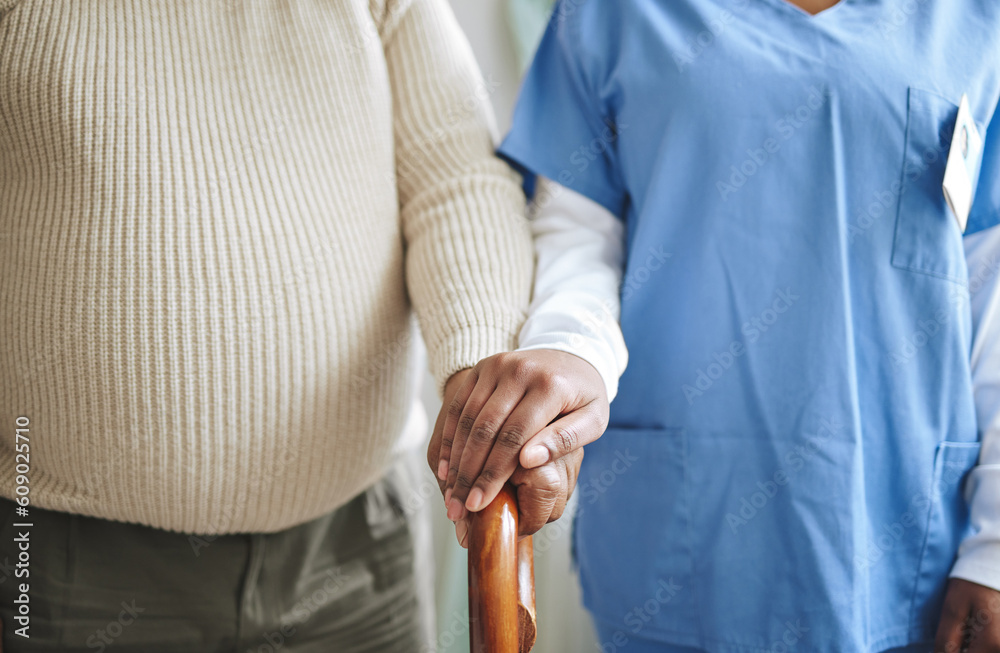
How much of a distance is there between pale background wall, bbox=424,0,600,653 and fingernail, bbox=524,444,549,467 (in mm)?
823

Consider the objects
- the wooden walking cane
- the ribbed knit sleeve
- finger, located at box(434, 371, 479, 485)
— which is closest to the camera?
the wooden walking cane

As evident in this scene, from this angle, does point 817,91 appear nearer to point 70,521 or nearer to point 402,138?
point 402,138

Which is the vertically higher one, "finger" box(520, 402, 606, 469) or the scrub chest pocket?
the scrub chest pocket

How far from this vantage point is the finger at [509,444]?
18.9 inches

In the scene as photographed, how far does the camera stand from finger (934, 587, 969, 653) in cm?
64

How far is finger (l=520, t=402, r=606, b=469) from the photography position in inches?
19.5

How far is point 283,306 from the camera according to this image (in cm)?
67

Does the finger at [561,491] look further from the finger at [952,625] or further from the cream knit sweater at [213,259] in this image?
the finger at [952,625]

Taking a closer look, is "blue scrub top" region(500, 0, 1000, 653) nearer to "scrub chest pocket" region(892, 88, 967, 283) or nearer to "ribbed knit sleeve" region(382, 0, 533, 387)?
"scrub chest pocket" region(892, 88, 967, 283)

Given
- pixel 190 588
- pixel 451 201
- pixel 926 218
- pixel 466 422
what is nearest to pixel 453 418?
pixel 466 422

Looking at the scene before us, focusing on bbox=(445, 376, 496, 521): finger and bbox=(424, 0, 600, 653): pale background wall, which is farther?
bbox=(424, 0, 600, 653): pale background wall

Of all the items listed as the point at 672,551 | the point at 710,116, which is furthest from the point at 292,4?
the point at 672,551

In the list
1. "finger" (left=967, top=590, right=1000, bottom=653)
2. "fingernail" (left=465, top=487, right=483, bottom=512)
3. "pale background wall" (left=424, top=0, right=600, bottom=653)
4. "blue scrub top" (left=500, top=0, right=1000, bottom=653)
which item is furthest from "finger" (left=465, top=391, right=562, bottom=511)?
"pale background wall" (left=424, top=0, right=600, bottom=653)

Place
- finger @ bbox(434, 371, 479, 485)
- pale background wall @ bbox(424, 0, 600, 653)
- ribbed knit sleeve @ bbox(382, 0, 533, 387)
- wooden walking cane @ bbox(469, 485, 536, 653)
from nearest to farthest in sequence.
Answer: wooden walking cane @ bbox(469, 485, 536, 653) < finger @ bbox(434, 371, 479, 485) < ribbed knit sleeve @ bbox(382, 0, 533, 387) < pale background wall @ bbox(424, 0, 600, 653)
